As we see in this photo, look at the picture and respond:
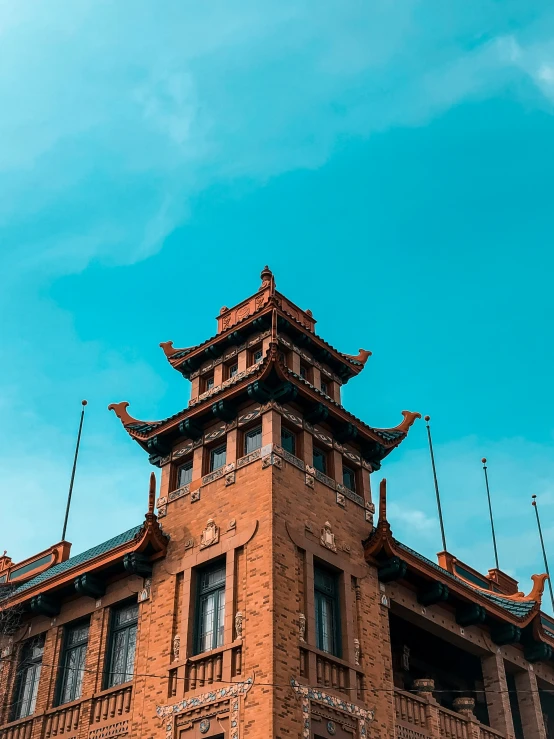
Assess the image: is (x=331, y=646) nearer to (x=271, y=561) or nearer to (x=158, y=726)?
(x=271, y=561)

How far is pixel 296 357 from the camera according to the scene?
119 ft

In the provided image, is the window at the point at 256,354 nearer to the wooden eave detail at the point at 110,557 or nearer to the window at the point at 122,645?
the wooden eave detail at the point at 110,557

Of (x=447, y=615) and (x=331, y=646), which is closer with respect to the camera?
(x=331, y=646)

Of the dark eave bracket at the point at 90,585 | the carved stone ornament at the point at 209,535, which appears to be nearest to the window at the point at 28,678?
the dark eave bracket at the point at 90,585

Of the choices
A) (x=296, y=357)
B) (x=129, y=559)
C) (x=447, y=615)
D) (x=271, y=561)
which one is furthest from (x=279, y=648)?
(x=296, y=357)

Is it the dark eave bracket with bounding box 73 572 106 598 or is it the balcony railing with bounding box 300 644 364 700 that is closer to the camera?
the balcony railing with bounding box 300 644 364 700

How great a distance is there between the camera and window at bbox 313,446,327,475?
32344 millimetres

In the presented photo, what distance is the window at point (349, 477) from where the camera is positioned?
33406mm

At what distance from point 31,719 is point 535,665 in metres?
18.8

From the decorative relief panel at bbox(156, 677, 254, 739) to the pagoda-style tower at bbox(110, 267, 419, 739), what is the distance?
5cm

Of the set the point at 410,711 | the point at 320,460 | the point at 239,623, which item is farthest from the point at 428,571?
the point at 239,623

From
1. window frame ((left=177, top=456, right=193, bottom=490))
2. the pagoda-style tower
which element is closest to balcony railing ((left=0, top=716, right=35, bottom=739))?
the pagoda-style tower

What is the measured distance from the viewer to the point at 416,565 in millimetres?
32000

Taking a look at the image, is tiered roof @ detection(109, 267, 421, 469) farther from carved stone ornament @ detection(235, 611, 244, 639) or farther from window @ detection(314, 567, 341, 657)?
carved stone ornament @ detection(235, 611, 244, 639)
